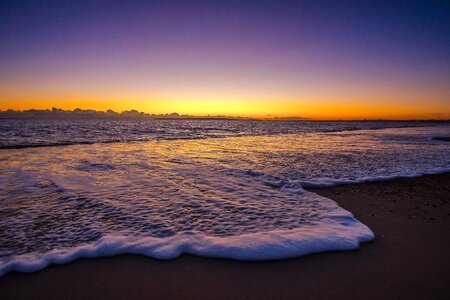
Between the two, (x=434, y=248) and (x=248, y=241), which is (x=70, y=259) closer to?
(x=248, y=241)

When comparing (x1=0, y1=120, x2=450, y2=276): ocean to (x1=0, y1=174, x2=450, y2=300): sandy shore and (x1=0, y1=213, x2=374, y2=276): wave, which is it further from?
(x1=0, y1=174, x2=450, y2=300): sandy shore

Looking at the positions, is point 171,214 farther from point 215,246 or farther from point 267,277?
point 267,277

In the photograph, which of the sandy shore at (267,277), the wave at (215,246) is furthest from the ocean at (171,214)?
the sandy shore at (267,277)

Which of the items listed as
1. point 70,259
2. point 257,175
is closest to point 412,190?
point 257,175

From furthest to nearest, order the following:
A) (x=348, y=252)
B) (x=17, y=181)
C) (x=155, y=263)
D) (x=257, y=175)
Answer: (x=257, y=175), (x=17, y=181), (x=348, y=252), (x=155, y=263)

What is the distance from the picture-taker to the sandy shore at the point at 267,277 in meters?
2.57

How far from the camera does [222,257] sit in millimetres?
3229

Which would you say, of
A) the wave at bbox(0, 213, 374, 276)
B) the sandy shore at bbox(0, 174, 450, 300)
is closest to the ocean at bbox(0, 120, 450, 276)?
the wave at bbox(0, 213, 374, 276)

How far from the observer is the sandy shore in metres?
2.57

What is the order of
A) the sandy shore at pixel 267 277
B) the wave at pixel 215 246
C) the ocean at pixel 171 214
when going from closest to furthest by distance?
the sandy shore at pixel 267 277 < the wave at pixel 215 246 < the ocean at pixel 171 214

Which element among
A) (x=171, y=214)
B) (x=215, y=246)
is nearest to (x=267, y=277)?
(x=215, y=246)

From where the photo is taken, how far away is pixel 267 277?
2.83m

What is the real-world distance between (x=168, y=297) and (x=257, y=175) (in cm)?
553

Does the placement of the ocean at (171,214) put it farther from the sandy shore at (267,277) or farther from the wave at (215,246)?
the sandy shore at (267,277)
